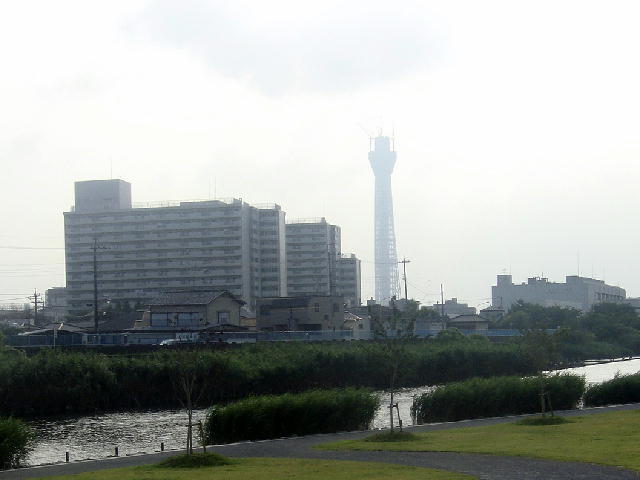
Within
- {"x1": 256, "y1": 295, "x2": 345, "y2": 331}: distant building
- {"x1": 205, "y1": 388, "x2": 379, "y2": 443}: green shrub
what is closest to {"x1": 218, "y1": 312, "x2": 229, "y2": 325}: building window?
{"x1": 256, "y1": 295, "x2": 345, "y2": 331}: distant building

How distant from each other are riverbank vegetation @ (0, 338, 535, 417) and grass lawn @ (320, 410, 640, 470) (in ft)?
58.1

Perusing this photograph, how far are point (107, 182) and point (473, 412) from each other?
14589cm

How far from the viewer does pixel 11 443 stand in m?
25.7

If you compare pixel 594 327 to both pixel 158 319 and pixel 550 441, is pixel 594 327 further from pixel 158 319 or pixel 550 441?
pixel 550 441

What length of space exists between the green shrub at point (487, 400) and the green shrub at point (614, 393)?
7.79 ft

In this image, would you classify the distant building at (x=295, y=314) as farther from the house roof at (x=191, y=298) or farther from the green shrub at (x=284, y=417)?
the green shrub at (x=284, y=417)

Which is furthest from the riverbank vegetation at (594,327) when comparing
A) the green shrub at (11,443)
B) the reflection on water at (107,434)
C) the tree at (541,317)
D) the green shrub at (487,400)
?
the green shrub at (11,443)

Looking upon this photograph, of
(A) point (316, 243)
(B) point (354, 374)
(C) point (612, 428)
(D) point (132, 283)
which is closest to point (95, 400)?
(B) point (354, 374)

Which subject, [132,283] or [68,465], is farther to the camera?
[132,283]

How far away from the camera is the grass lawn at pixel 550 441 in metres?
22.2

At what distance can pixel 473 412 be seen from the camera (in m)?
36.9

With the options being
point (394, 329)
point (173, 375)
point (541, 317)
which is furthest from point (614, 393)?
point (541, 317)

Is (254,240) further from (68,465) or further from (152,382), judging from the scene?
(68,465)

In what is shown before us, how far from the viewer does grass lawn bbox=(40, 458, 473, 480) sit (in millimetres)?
19938
